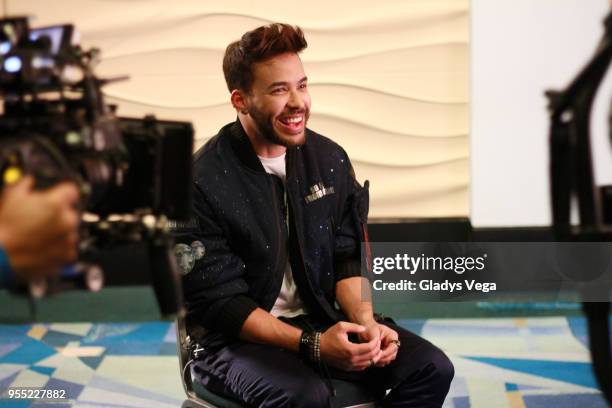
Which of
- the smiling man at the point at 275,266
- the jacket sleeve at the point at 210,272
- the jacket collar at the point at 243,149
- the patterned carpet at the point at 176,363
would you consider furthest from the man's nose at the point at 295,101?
the patterned carpet at the point at 176,363

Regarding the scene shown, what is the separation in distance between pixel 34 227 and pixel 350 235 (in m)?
0.96

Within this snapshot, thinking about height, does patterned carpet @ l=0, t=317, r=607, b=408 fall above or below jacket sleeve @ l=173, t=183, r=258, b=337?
below

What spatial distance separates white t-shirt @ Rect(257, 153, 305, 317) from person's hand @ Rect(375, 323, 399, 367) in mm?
166

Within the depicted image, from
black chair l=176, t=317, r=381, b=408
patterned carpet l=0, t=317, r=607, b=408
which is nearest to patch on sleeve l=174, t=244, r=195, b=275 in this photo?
black chair l=176, t=317, r=381, b=408

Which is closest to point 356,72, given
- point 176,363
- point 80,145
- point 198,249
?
point 198,249

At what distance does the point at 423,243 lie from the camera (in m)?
1.96

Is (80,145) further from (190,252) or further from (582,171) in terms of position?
(190,252)

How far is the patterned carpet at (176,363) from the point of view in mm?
2328

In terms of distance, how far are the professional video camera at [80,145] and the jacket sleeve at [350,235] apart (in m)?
0.72

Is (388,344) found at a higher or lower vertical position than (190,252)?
lower

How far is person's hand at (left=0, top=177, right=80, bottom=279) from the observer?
2.72 feet

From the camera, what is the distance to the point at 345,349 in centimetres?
159
